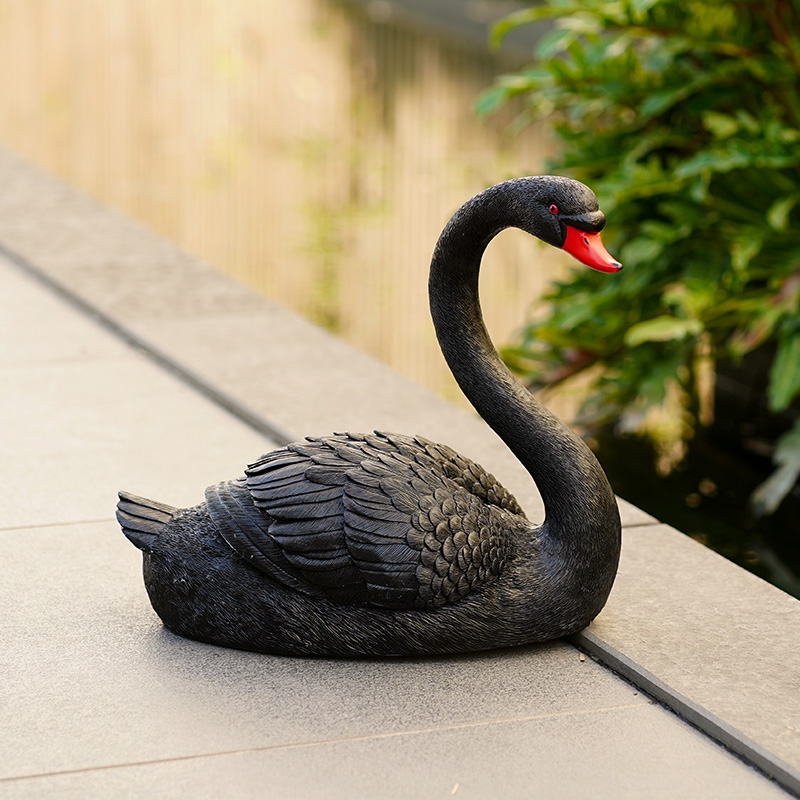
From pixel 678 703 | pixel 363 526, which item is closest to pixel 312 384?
pixel 363 526

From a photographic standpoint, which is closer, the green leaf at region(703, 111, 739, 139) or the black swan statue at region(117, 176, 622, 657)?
the black swan statue at region(117, 176, 622, 657)

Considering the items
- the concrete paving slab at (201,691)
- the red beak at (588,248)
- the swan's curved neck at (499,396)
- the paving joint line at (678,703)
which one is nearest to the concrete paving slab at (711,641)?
the paving joint line at (678,703)

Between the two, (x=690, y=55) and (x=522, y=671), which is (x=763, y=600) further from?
(x=690, y=55)

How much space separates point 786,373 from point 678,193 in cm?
121

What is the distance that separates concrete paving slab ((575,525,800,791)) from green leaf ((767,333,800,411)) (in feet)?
6.18

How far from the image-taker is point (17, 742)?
283 centimetres

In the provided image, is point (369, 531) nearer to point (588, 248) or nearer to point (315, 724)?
point (315, 724)

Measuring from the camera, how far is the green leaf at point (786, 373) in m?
5.61

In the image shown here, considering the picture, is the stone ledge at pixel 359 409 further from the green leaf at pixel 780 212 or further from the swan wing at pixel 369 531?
the green leaf at pixel 780 212

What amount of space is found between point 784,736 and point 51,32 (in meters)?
12.7

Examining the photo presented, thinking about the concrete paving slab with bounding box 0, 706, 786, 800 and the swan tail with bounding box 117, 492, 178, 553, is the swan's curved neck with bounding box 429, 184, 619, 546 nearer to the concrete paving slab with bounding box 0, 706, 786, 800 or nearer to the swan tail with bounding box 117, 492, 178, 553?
the concrete paving slab with bounding box 0, 706, 786, 800

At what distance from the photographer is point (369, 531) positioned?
299cm

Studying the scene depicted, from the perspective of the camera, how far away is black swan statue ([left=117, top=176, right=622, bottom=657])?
9.91 ft

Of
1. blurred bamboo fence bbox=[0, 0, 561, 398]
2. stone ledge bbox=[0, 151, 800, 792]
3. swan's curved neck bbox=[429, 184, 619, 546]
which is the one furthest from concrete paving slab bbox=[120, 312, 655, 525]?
blurred bamboo fence bbox=[0, 0, 561, 398]
